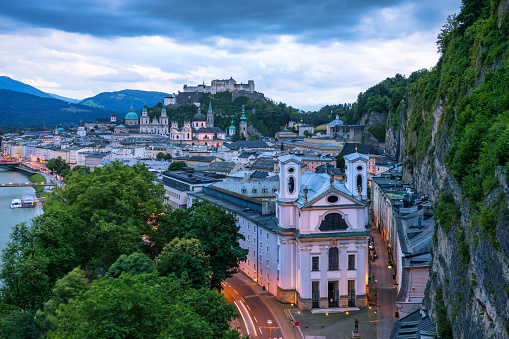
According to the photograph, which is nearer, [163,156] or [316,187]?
[316,187]

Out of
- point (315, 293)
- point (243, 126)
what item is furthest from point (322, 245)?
point (243, 126)

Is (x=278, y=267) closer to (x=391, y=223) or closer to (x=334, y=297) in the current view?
(x=334, y=297)

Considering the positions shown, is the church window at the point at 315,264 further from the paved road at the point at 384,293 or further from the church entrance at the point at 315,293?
the paved road at the point at 384,293

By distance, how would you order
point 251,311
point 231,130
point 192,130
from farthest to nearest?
1. point 231,130
2. point 192,130
3. point 251,311

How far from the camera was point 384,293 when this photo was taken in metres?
36.2

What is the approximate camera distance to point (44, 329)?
26016 millimetres

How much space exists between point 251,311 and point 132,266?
861cm

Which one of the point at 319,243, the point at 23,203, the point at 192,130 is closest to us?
the point at 319,243

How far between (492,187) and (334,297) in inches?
717

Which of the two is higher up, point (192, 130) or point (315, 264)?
point (192, 130)

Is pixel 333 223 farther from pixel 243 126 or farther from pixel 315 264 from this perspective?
pixel 243 126

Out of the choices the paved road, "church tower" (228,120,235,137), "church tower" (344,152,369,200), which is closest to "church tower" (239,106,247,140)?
"church tower" (228,120,235,137)

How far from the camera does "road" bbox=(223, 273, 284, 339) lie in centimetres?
3017

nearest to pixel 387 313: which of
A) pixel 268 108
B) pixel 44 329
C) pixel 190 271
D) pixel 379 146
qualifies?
pixel 190 271
